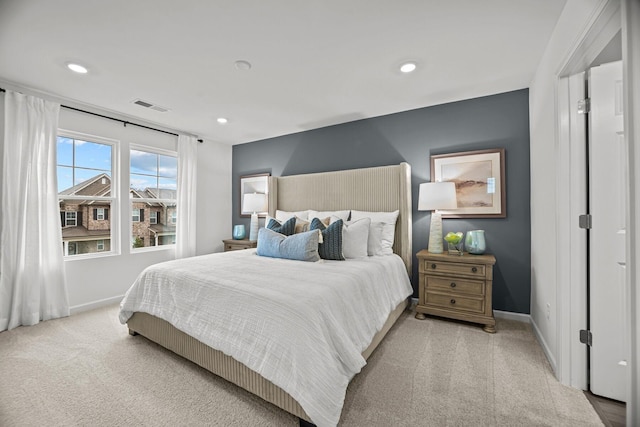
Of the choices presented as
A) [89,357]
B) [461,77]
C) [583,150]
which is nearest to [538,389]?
[583,150]

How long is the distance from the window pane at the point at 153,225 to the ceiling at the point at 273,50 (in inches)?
56.2

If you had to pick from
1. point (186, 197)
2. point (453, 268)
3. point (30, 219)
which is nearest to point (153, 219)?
point (186, 197)

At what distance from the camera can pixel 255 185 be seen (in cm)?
480

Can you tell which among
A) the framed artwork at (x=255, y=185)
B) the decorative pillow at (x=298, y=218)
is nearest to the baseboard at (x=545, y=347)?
the decorative pillow at (x=298, y=218)

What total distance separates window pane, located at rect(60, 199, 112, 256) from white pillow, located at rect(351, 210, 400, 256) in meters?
3.27

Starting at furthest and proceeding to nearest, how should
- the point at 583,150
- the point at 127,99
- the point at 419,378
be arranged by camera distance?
1. the point at 127,99
2. the point at 419,378
3. the point at 583,150

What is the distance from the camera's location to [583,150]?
1.71 m

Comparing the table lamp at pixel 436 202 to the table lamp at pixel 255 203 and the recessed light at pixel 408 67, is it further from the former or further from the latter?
the table lamp at pixel 255 203

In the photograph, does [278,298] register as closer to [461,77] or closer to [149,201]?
[461,77]

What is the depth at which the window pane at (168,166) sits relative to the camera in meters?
4.16


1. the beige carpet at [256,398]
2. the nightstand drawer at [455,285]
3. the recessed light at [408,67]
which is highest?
the recessed light at [408,67]

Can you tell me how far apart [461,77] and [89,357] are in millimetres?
4065

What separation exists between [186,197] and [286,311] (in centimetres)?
343

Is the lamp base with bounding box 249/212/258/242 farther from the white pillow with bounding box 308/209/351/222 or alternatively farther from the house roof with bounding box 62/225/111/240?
the house roof with bounding box 62/225/111/240
